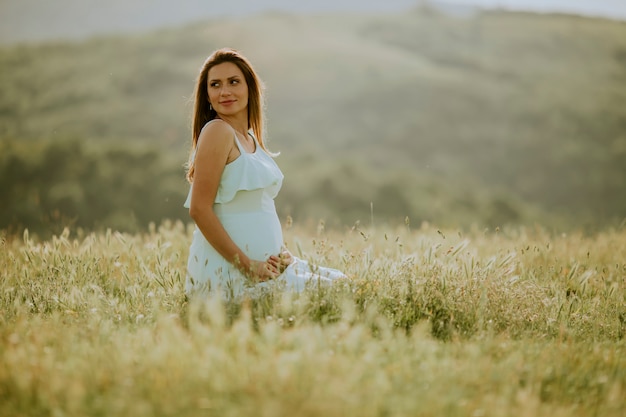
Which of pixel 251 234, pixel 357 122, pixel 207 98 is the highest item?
pixel 207 98

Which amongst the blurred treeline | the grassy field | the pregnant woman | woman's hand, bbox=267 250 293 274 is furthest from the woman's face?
the blurred treeline

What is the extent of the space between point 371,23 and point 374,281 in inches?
1707

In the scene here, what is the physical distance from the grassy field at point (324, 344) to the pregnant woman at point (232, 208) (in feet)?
0.85

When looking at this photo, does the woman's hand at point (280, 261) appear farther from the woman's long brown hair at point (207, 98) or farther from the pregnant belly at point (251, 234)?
the woman's long brown hair at point (207, 98)

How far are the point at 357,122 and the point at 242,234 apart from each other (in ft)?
89.0

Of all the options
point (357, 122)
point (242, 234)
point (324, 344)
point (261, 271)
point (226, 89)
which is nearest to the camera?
point (324, 344)

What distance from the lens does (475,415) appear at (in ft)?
9.12

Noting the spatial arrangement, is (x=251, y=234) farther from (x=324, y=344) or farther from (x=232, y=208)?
(x=324, y=344)

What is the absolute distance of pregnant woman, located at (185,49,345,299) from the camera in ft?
14.6

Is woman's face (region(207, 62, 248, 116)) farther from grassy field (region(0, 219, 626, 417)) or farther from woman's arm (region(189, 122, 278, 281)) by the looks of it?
grassy field (region(0, 219, 626, 417))

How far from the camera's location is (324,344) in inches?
126

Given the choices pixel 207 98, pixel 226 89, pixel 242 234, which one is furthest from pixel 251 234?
pixel 207 98

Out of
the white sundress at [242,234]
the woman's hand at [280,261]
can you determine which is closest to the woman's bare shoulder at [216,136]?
the white sundress at [242,234]

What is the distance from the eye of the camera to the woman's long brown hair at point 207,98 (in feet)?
16.4
